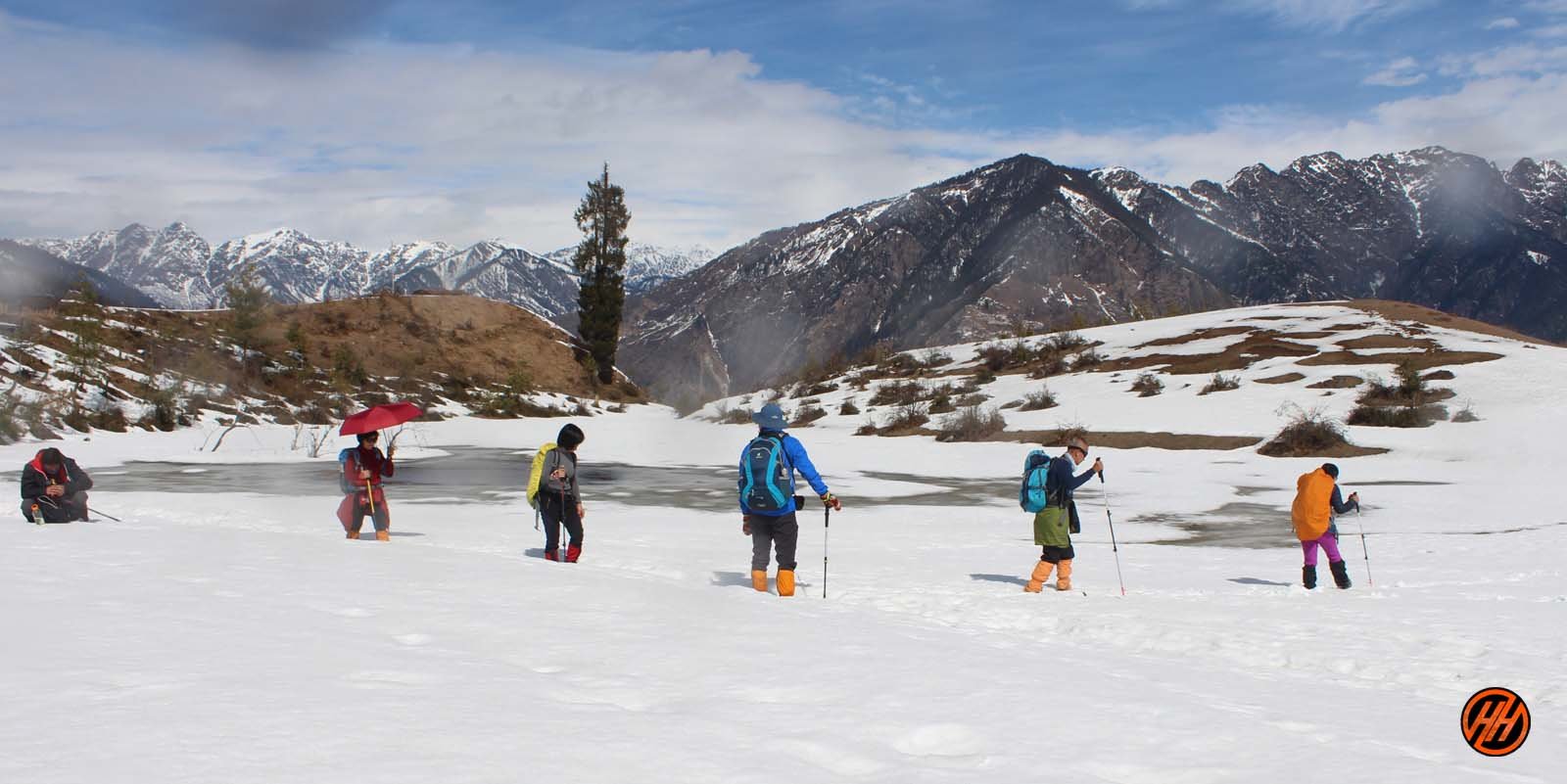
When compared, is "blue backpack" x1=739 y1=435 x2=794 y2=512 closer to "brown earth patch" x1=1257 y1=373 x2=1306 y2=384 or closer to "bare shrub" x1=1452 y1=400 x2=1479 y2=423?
"bare shrub" x1=1452 y1=400 x2=1479 y2=423

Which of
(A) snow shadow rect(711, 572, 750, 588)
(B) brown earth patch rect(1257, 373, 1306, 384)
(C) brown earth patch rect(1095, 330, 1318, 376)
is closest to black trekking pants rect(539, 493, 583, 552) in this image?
(A) snow shadow rect(711, 572, 750, 588)

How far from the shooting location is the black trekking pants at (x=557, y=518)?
38.0 feet

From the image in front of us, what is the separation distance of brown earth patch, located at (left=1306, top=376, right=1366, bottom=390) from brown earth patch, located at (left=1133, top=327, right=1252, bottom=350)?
11.5m

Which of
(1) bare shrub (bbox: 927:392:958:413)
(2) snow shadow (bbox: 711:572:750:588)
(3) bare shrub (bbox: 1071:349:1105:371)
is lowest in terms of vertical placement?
(2) snow shadow (bbox: 711:572:750:588)

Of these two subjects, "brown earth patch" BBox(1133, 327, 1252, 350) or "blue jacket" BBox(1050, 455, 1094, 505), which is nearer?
"blue jacket" BBox(1050, 455, 1094, 505)

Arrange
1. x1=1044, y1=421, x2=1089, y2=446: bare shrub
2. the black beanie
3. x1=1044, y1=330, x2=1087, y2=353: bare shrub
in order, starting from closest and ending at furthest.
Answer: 1. the black beanie
2. x1=1044, y1=421, x2=1089, y2=446: bare shrub
3. x1=1044, y1=330, x2=1087, y2=353: bare shrub

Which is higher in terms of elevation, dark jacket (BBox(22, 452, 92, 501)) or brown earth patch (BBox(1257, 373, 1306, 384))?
brown earth patch (BBox(1257, 373, 1306, 384))

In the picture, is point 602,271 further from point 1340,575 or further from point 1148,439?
point 1340,575

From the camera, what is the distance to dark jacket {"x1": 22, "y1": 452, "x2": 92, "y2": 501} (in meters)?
12.1

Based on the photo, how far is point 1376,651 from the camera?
7.64 meters

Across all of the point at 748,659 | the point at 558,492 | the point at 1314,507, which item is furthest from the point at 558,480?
the point at 1314,507

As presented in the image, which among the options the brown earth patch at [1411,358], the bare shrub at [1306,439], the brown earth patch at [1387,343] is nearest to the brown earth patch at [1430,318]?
the brown earth patch at [1387,343]

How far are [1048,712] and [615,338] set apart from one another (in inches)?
2417

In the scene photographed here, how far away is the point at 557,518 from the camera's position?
38.3 ft
